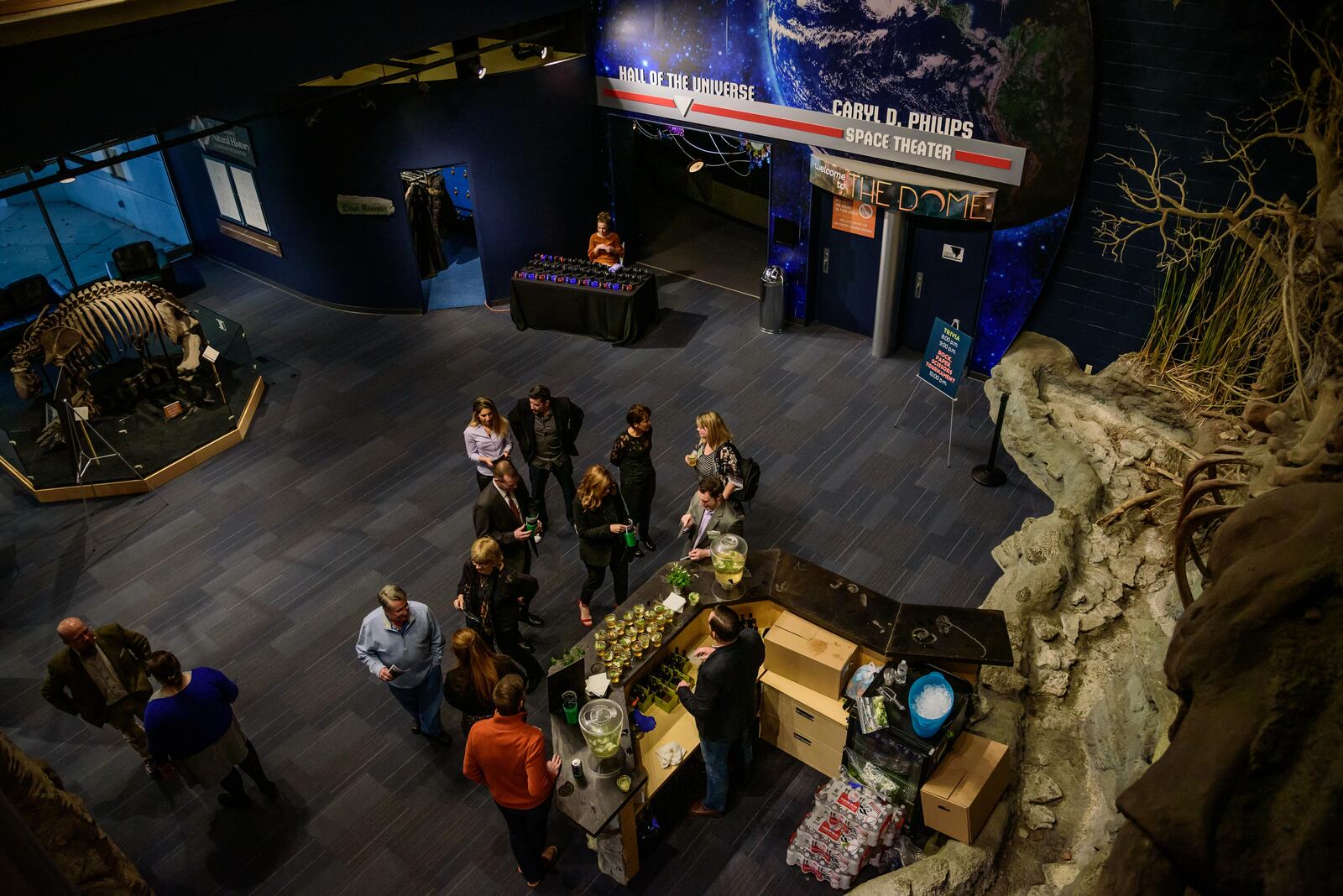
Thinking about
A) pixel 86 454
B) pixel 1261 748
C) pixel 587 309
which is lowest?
pixel 86 454

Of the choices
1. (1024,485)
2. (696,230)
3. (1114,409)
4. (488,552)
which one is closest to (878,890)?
(488,552)

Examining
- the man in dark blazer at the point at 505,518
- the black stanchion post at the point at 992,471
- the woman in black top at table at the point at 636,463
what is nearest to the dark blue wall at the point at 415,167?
the woman in black top at table at the point at 636,463

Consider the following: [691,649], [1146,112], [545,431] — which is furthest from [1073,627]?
[1146,112]

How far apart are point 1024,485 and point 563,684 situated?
5042 millimetres

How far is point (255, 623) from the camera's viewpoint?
726 centimetres

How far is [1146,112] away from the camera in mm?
7711

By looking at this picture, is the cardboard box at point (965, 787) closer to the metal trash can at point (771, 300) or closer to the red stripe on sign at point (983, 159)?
the red stripe on sign at point (983, 159)

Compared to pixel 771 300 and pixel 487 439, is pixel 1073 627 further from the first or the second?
pixel 771 300

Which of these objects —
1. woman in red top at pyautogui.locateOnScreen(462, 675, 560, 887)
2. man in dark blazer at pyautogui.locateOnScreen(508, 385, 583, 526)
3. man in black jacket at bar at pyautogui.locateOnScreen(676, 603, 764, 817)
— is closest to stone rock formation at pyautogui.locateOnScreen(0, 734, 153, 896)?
woman in red top at pyautogui.locateOnScreen(462, 675, 560, 887)

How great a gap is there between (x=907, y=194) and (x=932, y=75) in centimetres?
111

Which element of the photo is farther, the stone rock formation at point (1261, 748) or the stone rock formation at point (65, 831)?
the stone rock formation at point (65, 831)

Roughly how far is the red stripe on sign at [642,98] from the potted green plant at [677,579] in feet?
22.8

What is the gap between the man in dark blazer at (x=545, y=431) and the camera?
23.6 feet

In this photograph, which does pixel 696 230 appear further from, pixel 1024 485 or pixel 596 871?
pixel 596 871
